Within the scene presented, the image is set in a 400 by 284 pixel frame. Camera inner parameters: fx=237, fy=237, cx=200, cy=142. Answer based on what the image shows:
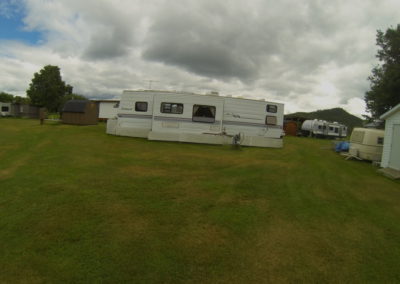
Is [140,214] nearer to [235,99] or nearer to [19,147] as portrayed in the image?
[19,147]

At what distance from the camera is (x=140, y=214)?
5047mm

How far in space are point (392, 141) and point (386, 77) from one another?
9.11 m

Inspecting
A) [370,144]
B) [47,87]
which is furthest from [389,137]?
[47,87]

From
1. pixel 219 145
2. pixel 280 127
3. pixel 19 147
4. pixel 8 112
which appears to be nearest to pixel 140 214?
pixel 19 147

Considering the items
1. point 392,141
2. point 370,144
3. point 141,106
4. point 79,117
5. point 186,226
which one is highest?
point 141,106

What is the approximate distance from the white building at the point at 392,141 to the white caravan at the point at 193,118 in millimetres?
6096

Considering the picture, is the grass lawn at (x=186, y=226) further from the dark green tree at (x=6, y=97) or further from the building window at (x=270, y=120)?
the dark green tree at (x=6, y=97)

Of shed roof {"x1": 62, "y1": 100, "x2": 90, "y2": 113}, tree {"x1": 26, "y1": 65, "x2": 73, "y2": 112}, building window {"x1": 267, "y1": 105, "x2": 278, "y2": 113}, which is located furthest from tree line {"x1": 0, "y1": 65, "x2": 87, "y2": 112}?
building window {"x1": 267, "y1": 105, "x2": 278, "y2": 113}

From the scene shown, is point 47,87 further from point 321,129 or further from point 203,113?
point 321,129

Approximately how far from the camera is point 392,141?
38.6 ft

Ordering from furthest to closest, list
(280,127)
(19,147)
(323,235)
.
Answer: (280,127)
(19,147)
(323,235)

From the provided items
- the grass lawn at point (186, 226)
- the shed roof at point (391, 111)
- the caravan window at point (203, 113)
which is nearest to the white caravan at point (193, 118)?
the caravan window at point (203, 113)

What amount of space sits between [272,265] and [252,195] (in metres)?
2.89

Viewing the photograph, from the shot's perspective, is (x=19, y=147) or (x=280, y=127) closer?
(x=19, y=147)
